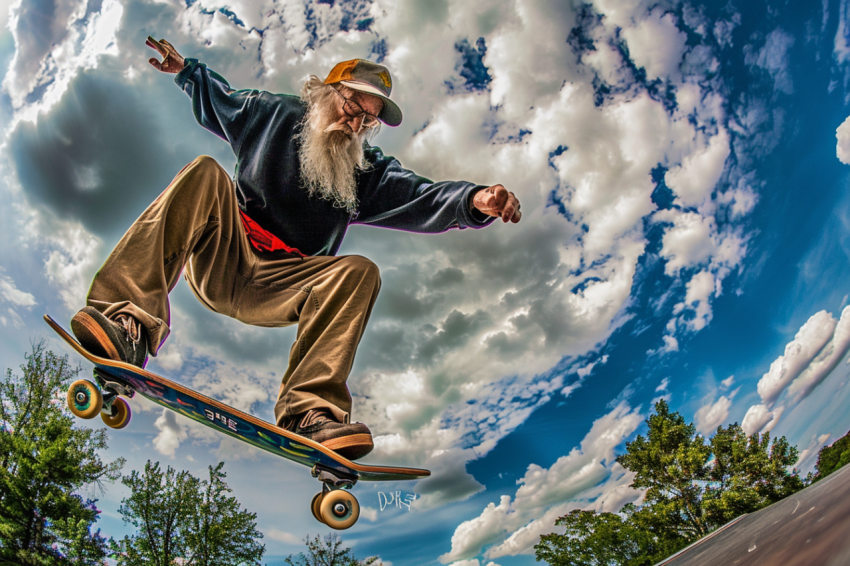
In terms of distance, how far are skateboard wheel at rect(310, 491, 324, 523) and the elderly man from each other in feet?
0.56

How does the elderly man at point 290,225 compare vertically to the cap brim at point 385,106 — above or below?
below

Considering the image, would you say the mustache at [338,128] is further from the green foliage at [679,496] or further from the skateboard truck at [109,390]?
the green foliage at [679,496]

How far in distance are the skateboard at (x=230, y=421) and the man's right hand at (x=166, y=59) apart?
1780 millimetres

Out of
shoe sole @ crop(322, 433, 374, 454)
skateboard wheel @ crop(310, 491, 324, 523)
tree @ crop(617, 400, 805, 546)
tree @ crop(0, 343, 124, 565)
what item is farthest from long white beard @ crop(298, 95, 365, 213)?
tree @ crop(617, 400, 805, 546)

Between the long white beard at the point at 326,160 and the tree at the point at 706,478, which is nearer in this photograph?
the long white beard at the point at 326,160

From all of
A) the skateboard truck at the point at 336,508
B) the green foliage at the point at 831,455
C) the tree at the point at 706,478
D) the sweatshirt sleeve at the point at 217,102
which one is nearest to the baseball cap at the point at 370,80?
the sweatshirt sleeve at the point at 217,102

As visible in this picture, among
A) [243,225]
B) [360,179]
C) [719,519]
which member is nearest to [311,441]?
[243,225]

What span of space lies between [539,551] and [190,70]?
13594 mm

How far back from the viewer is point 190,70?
247 cm

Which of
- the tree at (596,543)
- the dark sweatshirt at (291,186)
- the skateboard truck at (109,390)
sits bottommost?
the tree at (596,543)

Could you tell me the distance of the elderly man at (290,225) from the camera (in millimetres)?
1523

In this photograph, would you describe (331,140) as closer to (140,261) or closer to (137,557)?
(140,261)

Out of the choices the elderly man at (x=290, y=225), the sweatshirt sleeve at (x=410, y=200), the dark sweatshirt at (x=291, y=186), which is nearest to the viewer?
the elderly man at (x=290, y=225)

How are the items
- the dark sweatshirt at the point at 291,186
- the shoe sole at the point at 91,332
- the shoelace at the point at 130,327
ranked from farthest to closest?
the dark sweatshirt at the point at 291,186 < the shoelace at the point at 130,327 < the shoe sole at the point at 91,332
